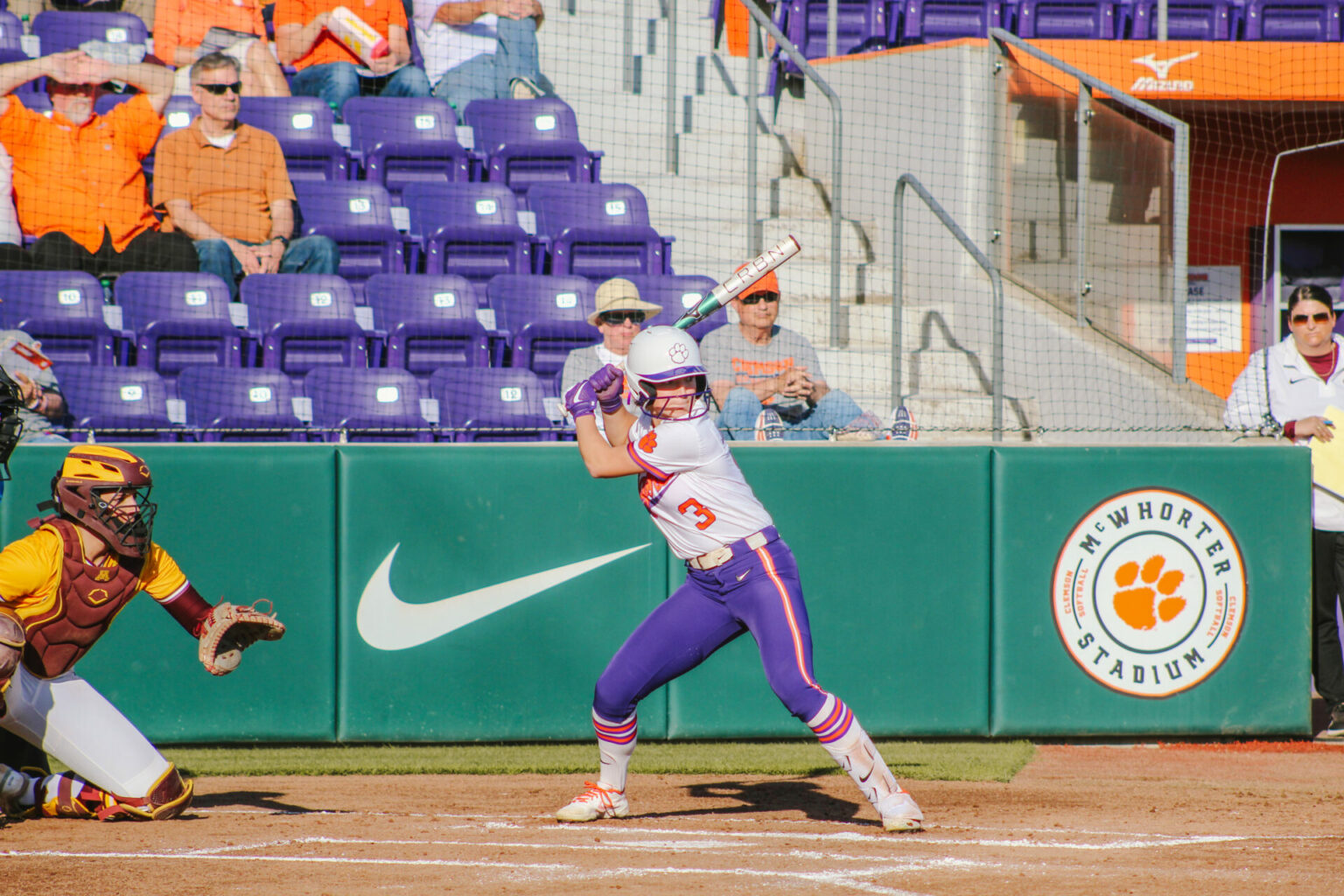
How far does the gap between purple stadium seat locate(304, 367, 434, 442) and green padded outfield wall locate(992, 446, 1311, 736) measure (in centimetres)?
335

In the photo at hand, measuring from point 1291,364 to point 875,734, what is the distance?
9.09ft

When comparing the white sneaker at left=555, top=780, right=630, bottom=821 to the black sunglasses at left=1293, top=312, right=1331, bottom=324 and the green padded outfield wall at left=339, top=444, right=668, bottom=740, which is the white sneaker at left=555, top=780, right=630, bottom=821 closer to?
the green padded outfield wall at left=339, top=444, right=668, bottom=740

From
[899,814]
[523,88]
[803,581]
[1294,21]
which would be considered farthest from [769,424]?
[1294,21]

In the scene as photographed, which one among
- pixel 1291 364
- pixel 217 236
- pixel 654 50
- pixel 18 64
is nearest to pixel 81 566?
pixel 217 236

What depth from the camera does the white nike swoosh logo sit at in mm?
6410

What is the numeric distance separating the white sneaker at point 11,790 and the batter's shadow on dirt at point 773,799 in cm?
222

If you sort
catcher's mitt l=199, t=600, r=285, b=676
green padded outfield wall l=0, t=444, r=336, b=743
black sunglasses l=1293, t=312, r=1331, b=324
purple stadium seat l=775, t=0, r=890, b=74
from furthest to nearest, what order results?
purple stadium seat l=775, t=0, r=890, b=74 < black sunglasses l=1293, t=312, r=1331, b=324 < green padded outfield wall l=0, t=444, r=336, b=743 < catcher's mitt l=199, t=600, r=285, b=676

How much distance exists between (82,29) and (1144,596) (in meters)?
8.98

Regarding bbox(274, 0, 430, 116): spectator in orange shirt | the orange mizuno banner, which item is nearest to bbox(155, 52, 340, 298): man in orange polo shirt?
bbox(274, 0, 430, 116): spectator in orange shirt

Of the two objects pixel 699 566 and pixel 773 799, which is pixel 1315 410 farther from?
pixel 699 566

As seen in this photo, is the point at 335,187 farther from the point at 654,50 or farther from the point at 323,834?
the point at 323,834

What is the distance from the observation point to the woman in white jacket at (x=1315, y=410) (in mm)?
6762

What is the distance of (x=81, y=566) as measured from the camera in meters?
4.85

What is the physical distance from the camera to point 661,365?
4750 mm
